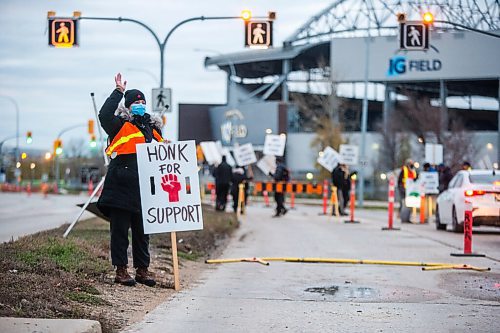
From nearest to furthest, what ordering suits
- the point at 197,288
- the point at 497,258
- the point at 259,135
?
the point at 197,288 < the point at 497,258 < the point at 259,135

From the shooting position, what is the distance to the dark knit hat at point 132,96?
1062cm

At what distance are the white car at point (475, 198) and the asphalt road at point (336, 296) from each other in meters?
2.56

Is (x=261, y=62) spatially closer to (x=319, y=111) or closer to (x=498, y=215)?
(x=319, y=111)

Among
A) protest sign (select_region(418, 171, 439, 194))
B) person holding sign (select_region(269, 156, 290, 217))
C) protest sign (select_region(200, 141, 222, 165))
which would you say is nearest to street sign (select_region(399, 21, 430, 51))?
protest sign (select_region(418, 171, 439, 194))

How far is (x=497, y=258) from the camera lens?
52.0 ft

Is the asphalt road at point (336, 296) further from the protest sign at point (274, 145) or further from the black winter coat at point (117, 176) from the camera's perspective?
the protest sign at point (274, 145)

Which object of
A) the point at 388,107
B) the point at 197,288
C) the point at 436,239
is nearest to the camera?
the point at 197,288

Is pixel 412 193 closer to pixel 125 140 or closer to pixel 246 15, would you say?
pixel 246 15

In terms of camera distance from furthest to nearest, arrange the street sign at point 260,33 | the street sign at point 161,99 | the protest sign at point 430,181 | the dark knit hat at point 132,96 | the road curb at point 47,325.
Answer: the protest sign at point 430,181 → the street sign at point 161,99 → the street sign at point 260,33 → the dark knit hat at point 132,96 → the road curb at point 47,325

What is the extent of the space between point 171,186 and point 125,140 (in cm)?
75

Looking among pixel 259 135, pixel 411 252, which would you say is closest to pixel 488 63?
pixel 259 135

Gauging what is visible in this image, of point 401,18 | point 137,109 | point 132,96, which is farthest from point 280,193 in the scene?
point 137,109

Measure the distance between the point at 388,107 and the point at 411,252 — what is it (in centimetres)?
5519

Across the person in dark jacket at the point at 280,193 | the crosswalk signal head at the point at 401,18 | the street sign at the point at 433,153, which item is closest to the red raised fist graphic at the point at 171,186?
the crosswalk signal head at the point at 401,18
